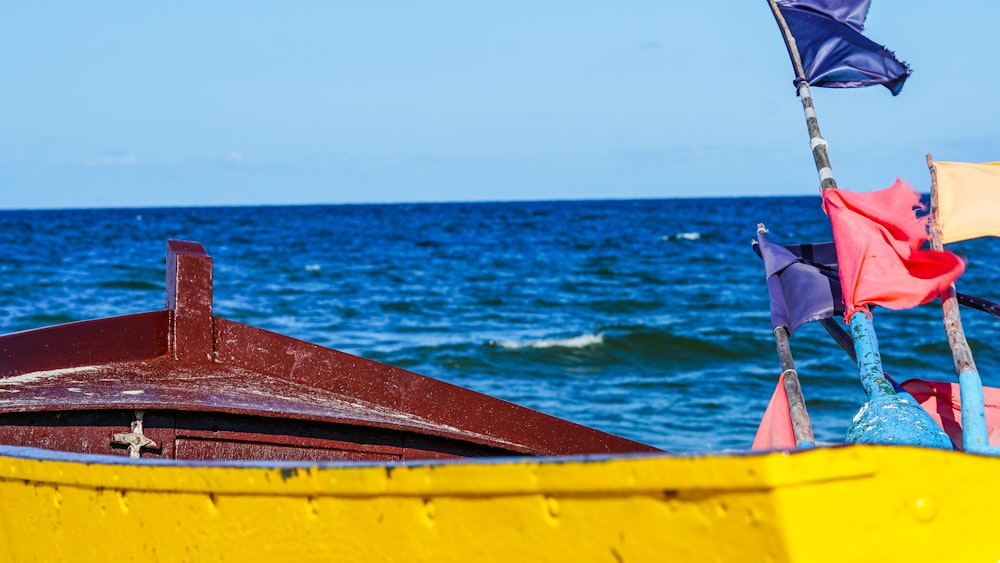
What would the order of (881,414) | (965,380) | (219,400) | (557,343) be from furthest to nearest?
(557,343), (219,400), (965,380), (881,414)

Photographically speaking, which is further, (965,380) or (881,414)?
(965,380)

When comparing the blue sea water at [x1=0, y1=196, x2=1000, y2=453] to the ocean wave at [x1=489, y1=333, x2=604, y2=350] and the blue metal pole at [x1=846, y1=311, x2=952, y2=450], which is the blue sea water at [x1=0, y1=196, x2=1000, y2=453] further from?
the blue metal pole at [x1=846, y1=311, x2=952, y2=450]

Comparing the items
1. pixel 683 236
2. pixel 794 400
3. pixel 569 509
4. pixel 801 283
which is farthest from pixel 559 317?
pixel 683 236

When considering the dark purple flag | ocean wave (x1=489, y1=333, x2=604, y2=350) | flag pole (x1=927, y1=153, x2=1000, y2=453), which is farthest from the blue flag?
ocean wave (x1=489, y1=333, x2=604, y2=350)

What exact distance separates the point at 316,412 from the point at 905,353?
1063 cm

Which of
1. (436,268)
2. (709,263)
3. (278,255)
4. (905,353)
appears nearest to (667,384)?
(905,353)

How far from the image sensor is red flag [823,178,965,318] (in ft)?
10.0

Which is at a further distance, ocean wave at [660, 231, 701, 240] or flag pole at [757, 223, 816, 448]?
ocean wave at [660, 231, 701, 240]

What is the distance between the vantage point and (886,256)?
3111 millimetres

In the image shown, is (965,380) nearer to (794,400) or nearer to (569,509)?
(794,400)

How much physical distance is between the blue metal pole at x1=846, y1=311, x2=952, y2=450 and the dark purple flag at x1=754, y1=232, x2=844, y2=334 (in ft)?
0.68

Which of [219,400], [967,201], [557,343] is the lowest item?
[219,400]

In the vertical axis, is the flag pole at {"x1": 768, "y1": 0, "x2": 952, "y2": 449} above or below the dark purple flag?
below

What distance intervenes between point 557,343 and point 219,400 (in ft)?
31.4
